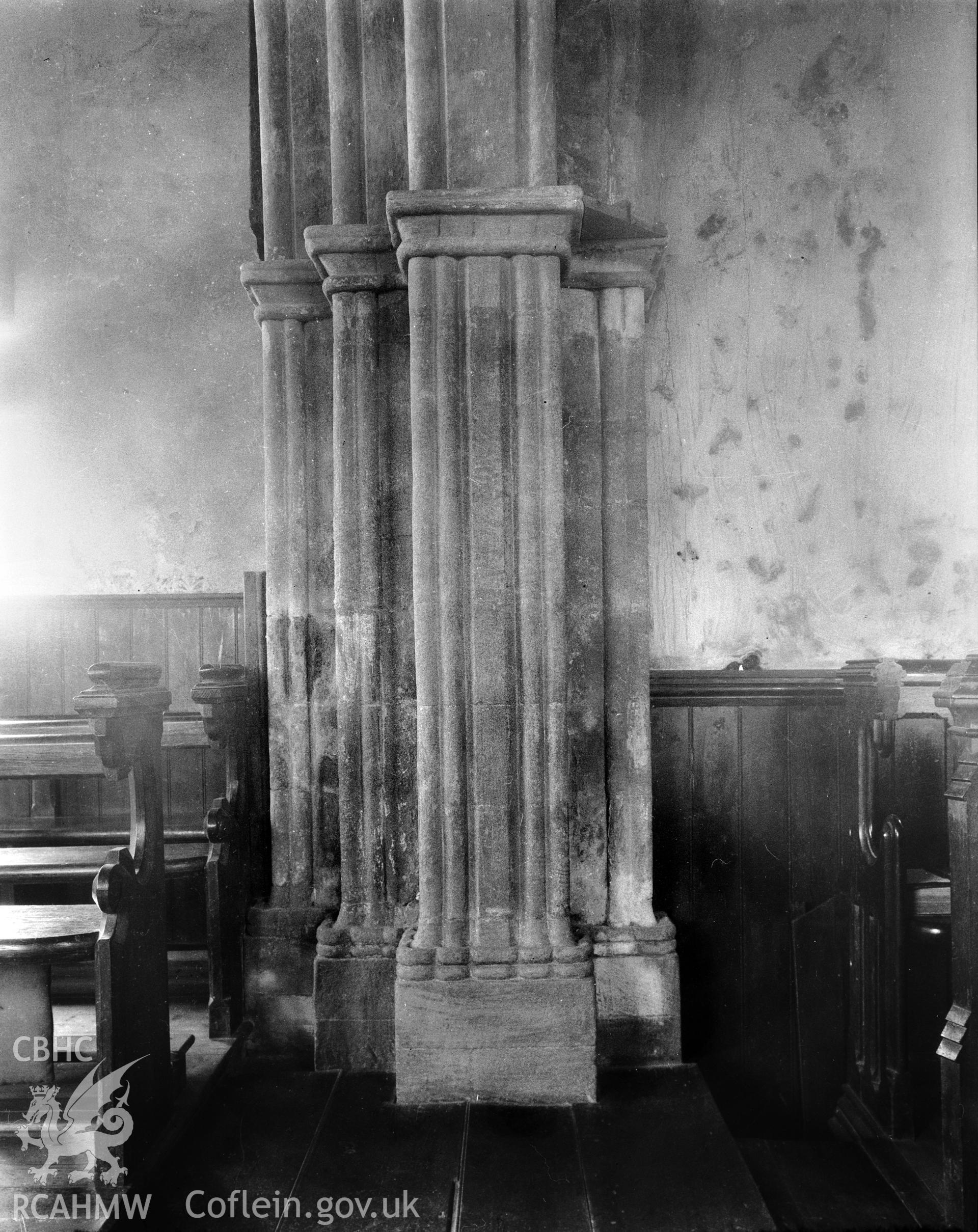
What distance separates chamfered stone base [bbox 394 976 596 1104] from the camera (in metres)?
2.49

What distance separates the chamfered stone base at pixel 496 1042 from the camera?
2490mm

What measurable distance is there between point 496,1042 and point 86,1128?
1.12m

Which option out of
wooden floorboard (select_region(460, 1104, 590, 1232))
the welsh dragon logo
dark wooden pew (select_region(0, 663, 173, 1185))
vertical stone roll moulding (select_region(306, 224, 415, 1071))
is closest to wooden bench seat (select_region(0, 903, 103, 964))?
dark wooden pew (select_region(0, 663, 173, 1185))

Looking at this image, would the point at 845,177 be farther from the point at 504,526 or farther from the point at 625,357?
the point at 504,526

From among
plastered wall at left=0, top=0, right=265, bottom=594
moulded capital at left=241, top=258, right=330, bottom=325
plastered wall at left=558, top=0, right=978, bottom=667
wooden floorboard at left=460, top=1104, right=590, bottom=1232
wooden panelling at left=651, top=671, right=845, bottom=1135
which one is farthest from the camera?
plastered wall at left=0, top=0, right=265, bottom=594

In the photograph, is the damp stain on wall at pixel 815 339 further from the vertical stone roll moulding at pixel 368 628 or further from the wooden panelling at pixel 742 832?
the vertical stone roll moulding at pixel 368 628

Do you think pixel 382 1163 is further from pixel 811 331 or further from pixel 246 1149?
pixel 811 331

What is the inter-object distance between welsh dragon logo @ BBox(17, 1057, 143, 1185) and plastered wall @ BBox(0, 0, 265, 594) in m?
2.25

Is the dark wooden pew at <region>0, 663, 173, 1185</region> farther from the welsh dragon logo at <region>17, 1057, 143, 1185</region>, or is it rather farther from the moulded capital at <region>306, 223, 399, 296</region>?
the moulded capital at <region>306, 223, 399, 296</region>

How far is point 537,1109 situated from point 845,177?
3.61 m

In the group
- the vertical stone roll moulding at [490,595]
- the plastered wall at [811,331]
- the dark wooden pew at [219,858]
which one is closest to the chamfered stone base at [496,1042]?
the vertical stone roll moulding at [490,595]

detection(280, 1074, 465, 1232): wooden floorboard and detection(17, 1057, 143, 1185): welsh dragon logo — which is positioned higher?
detection(17, 1057, 143, 1185): welsh dragon logo

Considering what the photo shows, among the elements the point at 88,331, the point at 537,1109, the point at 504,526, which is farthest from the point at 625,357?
the point at 88,331

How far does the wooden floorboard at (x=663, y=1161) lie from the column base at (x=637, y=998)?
65 mm
